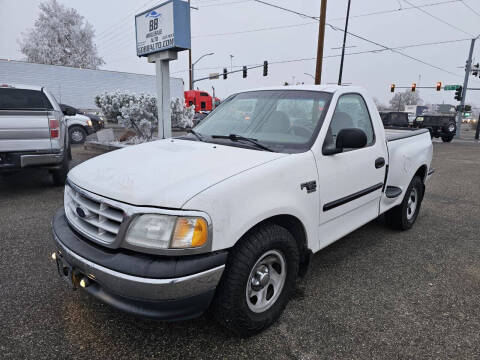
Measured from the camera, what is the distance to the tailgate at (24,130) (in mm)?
5066

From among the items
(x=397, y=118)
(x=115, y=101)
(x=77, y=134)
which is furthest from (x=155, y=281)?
(x=397, y=118)

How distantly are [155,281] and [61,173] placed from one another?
5.35 meters

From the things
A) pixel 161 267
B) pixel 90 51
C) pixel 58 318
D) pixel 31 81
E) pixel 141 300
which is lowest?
pixel 58 318

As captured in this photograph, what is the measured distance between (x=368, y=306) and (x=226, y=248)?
1.52m

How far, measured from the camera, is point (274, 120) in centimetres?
295

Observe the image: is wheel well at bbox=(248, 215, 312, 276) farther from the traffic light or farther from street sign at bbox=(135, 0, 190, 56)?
the traffic light

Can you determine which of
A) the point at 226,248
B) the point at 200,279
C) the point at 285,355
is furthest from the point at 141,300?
the point at 285,355

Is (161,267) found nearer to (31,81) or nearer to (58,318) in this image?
(58,318)

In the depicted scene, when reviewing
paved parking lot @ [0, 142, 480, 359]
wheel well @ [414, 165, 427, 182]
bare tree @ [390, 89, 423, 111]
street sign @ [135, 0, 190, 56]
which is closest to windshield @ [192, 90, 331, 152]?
paved parking lot @ [0, 142, 480, 359]

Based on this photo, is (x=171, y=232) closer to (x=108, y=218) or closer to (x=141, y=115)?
(x=108, y=218)

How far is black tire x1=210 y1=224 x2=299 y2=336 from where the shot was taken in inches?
78.0

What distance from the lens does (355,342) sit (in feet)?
7.47

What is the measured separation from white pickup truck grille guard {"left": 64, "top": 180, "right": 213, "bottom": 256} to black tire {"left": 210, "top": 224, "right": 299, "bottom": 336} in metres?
0.26

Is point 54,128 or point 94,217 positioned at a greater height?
point 54,128
